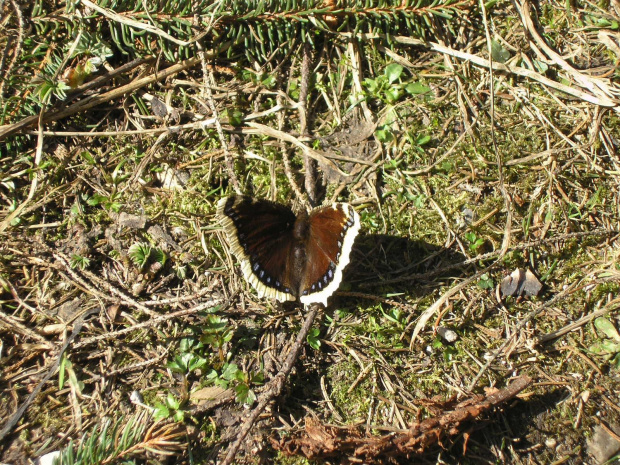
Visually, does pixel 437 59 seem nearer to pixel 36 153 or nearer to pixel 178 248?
pixel 178 248

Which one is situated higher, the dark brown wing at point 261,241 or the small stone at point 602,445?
the dark brown wing at point 261,241

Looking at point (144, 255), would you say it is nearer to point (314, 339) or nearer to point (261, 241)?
point (261, 241)

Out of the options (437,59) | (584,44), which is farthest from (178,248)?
(584,44)

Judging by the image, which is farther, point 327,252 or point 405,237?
point 405,237

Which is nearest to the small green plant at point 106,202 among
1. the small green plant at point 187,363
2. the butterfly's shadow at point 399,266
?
the small green plant at point 187,363

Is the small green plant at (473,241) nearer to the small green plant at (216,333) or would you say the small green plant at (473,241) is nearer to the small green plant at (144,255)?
the small green plant at (216,333)

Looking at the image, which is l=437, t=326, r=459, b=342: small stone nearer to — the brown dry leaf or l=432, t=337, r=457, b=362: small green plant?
l=432, t=337, r=457, b=362: small green plant
